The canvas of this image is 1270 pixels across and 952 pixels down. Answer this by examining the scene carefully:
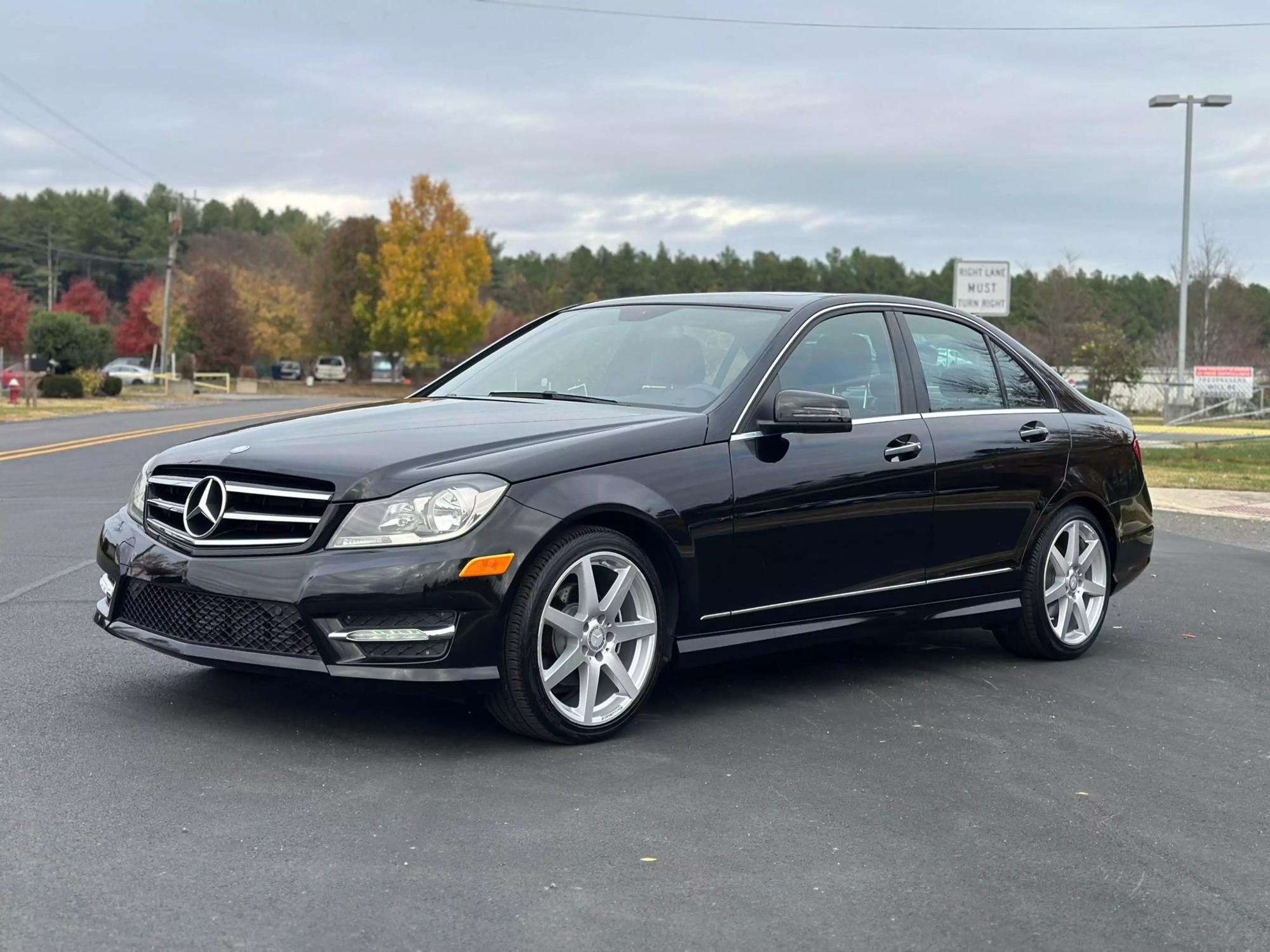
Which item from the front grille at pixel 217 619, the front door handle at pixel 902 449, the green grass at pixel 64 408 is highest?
the front door handle at pixel 902 449

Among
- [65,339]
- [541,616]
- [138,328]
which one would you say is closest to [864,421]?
[541,616]

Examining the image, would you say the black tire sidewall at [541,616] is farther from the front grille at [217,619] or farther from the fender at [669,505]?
the front grille at [217,619]

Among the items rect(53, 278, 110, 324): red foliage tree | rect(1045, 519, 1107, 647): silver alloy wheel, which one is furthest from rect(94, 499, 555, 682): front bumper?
rect(53, 278, 110, 324): red foliage tree

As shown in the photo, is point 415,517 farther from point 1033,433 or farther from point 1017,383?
point 1017,383

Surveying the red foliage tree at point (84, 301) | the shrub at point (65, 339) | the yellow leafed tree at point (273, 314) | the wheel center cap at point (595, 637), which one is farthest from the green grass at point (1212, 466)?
the red foliage tree at point (84, 301)

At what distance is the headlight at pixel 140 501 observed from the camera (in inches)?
223

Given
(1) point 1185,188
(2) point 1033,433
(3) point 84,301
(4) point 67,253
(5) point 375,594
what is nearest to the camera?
(5) point 375,594

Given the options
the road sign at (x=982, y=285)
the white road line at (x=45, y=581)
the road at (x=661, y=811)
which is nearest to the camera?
the road at (x=661, y=811)

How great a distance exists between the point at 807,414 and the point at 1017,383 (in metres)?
1.98

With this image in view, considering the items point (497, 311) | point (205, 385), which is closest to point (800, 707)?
point (205, 385)

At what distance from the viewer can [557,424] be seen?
221 inches

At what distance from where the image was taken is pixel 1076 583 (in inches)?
292

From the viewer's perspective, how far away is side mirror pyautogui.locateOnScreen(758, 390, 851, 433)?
5.76 metres

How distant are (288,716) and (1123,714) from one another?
10.8ft
